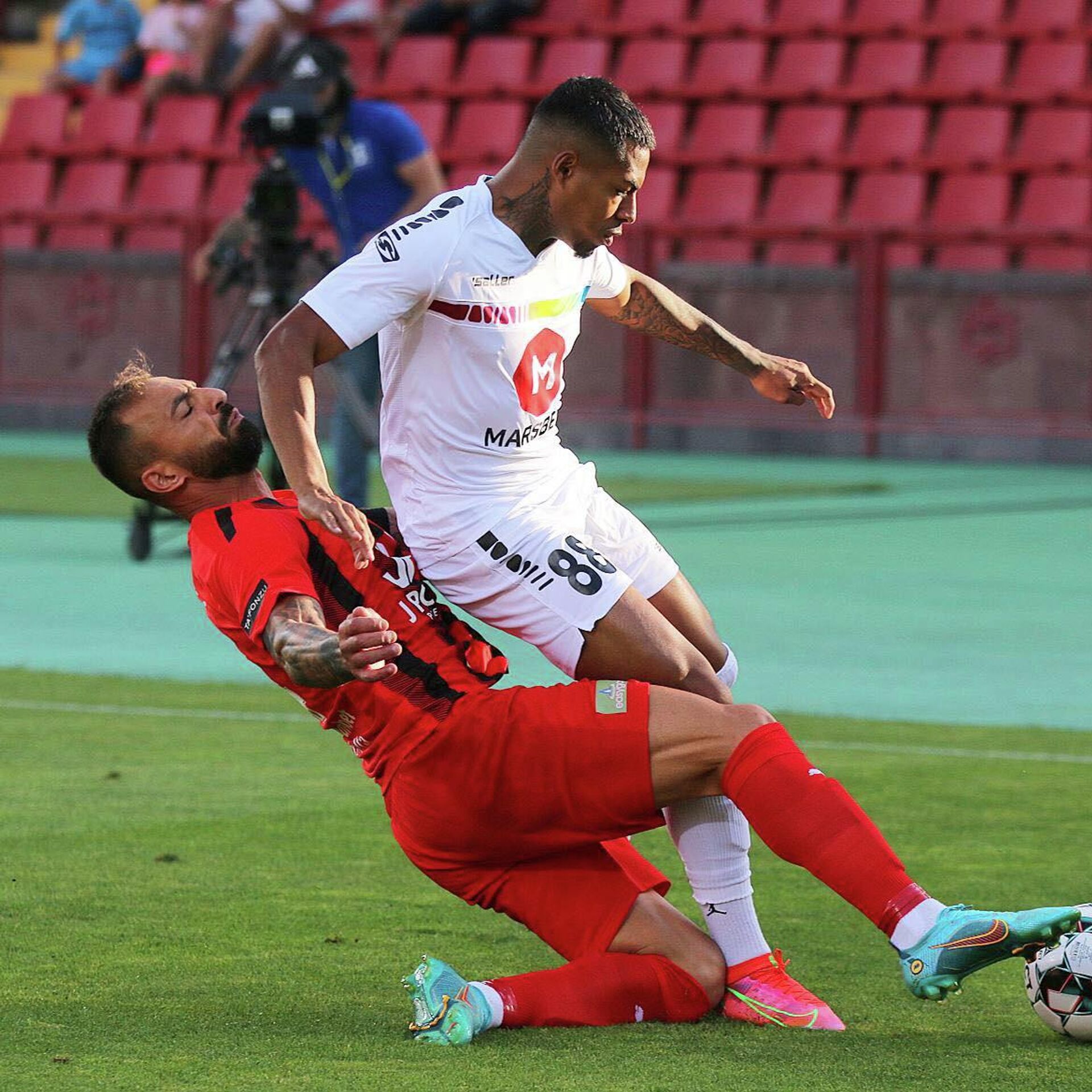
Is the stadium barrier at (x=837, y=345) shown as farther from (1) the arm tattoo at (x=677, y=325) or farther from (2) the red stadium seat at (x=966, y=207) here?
(1) the arm tattoo at (x=677, y=325)

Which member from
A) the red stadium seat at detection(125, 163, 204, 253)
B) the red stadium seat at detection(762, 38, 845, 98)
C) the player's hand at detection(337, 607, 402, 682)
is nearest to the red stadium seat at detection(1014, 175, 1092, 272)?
the red stadium seat at detection(762, 38, 845, 98)

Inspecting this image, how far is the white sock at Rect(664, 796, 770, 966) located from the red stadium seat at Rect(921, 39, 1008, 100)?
15.8m

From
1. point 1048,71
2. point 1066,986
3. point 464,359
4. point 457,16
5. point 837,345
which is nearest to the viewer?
point 1066,986

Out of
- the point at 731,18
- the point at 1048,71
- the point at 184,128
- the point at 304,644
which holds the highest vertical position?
the point at 731,18

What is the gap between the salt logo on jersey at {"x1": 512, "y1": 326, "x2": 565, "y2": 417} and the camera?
4680mm

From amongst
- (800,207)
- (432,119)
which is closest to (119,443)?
(800,207)

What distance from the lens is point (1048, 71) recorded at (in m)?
19.1

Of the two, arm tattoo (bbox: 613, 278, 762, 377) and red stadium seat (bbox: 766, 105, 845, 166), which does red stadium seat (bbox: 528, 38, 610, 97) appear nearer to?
red stadium seat (bbox: 766, 105, 845, 166)

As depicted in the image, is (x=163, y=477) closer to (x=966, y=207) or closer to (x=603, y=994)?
(x=603, y=994)

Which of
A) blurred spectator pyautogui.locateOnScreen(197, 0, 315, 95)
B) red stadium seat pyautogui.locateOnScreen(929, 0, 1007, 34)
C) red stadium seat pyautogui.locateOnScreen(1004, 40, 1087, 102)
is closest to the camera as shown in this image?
red stadium seat pyautogui.locateOnScreen(1004, 40, 1087, 102)

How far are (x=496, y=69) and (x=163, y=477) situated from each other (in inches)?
696

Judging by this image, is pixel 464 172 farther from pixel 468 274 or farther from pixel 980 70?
pixel 468 274

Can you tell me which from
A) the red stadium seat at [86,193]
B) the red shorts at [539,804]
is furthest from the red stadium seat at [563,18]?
the red shorts at [539,804]

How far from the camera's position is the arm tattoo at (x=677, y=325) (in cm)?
525
